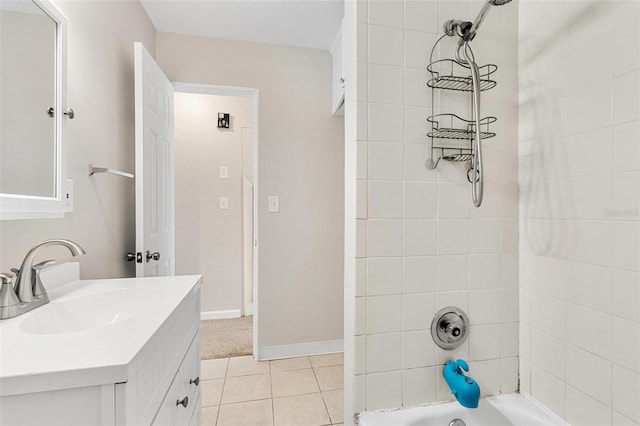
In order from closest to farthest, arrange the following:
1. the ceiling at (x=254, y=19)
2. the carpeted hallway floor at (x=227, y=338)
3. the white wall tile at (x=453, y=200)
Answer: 1. the white wall tile at (x=453, y=200)
2. the ceiling at (x=254, y=19)
3. the carpeted hallway floor at (x=227, y=338)

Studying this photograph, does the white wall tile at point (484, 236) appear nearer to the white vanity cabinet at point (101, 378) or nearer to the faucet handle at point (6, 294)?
the white vanity cabinet at point (101, 378)

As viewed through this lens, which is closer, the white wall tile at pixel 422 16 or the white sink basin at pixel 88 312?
the white sink basin at pixel 88 312

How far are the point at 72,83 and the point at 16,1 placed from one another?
14.6 inches

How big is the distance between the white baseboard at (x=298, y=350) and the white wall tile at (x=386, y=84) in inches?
79.4

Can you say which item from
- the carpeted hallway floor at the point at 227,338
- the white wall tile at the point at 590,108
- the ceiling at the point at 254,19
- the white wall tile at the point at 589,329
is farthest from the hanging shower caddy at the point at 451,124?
the carpeted hallway floor at the point at 227,338

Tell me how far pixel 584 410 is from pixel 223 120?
3.23m

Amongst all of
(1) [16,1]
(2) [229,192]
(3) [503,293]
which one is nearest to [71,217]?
(1) [16,1]

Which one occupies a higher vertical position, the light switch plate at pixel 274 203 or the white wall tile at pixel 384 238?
the light switch plate at pixel 274 203

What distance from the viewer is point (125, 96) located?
177 centimetres

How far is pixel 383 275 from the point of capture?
1.10 metres

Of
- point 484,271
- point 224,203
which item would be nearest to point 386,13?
point 484,271

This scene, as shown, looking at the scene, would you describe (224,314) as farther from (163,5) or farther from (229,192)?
(163,5)

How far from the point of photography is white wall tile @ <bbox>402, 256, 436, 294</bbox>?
1117 millimetres

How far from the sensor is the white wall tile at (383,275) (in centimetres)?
109
